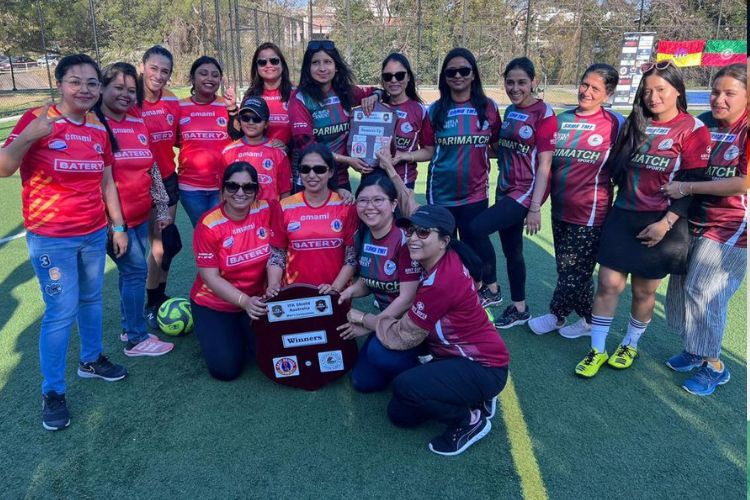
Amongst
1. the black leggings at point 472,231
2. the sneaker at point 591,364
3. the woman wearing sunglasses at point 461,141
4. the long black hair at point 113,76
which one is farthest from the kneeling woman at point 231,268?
the sneaker at point 591,364

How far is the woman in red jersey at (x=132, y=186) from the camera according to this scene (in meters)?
3.69

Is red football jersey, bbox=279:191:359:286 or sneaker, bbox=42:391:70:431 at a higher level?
red football jersey, bbox=279:191:359:286

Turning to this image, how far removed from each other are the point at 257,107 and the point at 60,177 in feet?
4.92

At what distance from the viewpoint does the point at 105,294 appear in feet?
16.8

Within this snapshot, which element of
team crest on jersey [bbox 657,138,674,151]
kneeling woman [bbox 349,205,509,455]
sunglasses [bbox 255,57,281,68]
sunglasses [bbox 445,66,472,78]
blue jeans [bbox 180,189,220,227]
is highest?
sunglasses [bbox 255,57,281,68]

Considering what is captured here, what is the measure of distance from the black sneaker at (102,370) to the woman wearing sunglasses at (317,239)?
1223mm

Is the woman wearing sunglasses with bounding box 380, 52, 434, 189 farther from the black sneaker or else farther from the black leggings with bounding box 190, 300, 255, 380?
the black sneaker

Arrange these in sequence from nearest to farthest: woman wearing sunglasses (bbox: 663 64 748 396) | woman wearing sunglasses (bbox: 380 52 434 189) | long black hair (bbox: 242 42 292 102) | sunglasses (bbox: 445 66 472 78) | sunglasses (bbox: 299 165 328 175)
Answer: woman wearing sunglasses (bbox: 663 64 748 396) < sunglasses (bbox: 299 165 328 175) < sunglasses (bbox: 445 66 472 78) < woman wearing sunglasses (bbox: 380 52 434 189) < long black hair (bbox: 242 42 292 102)

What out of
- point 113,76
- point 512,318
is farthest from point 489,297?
point 113,76

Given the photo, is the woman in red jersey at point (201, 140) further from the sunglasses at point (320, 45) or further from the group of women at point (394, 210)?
the sunglasses at point (320, 45)

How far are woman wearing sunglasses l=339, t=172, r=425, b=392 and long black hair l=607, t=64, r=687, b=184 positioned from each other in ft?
5.09

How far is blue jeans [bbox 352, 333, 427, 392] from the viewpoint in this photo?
11.1 feet

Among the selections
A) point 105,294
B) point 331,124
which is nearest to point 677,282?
point 331,124

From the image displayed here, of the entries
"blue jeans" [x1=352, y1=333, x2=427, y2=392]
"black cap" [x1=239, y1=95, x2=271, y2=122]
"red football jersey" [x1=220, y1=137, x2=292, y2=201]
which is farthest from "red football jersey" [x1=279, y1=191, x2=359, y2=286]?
"black cap" [x1=239, y1=95, x2=271, y2=122]
